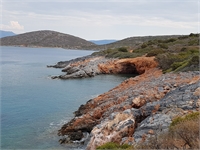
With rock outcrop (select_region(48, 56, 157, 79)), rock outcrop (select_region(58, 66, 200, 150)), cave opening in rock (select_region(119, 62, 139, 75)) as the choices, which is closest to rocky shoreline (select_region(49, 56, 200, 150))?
rock outcrop (select_region(58, 66, 200, 150))

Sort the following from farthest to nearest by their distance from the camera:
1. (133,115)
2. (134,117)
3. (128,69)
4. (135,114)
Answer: (128,69) < (135,114) < (133,115) < (134,117)

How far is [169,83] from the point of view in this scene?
20984mm

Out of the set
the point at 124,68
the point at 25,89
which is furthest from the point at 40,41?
the point at 25,89

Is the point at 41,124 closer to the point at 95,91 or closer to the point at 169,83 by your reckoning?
the point at 169,83

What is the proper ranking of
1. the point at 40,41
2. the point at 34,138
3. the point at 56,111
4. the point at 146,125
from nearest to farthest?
1. the point at 146,125
2. the point at 34,138
3. the point at 56,111
4. the point at 40,41

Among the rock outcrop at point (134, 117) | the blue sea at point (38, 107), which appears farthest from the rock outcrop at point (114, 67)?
the rock outcrop at point (134, 117)

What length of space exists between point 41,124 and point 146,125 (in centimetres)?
952

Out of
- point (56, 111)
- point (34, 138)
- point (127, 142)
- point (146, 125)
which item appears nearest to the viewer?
point (127, 142)

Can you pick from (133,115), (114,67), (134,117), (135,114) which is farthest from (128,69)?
(134,117)

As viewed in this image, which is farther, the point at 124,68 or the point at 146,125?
the point at 124,68

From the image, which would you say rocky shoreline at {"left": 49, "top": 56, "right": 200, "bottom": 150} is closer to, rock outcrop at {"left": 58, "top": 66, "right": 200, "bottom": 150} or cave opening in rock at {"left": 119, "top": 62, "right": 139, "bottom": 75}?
rock outcrop at {"left": 58, "top": 66, "right": 200, "bottom": 150}

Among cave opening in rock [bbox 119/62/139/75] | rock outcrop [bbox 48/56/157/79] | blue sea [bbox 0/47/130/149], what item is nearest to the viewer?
blue sea [bbox 0/47/130/149]

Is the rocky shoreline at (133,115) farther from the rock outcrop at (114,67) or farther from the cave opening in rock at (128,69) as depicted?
the cave opening in rock at (128,69)

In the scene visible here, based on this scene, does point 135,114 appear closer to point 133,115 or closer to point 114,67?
point 133,115
